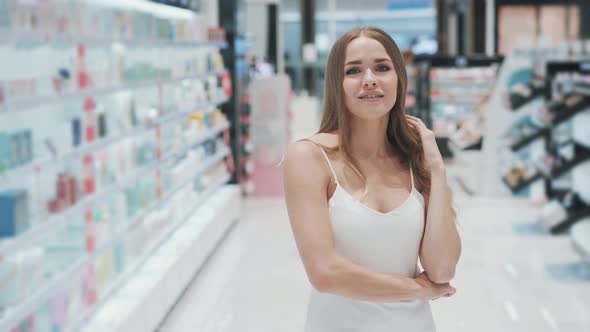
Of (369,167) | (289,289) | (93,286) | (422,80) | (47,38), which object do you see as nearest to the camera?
(369,167)

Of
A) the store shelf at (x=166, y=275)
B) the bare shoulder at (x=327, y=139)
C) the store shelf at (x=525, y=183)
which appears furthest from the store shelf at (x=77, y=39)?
the store shelf at (x=525, y=183)

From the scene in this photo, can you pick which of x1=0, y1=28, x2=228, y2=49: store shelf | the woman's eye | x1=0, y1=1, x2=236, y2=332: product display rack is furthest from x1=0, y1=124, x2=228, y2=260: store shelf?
the woman's eye

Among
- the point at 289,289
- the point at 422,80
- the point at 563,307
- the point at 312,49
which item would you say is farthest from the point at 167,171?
the point at 312,49

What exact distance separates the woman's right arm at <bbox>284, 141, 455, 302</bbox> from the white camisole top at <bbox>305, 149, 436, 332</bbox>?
0.05m

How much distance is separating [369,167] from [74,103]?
2.49m

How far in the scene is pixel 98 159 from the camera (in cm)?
421

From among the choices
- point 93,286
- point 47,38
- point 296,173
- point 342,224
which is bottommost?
point 93,286

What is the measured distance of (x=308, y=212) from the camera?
5.89 ft

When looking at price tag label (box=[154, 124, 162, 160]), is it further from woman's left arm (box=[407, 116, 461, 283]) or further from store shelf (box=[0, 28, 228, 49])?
woman's left arm (box=[407, 116, 461, 283])

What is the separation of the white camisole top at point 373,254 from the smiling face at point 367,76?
150 mm

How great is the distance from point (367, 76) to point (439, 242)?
42 centimetres

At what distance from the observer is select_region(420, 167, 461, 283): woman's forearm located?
1.87 m

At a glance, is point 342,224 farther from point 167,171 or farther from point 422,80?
point 422,80

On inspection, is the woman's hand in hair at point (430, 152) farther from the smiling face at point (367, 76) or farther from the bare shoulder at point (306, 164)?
the bare shoulder at point (306, 164)
